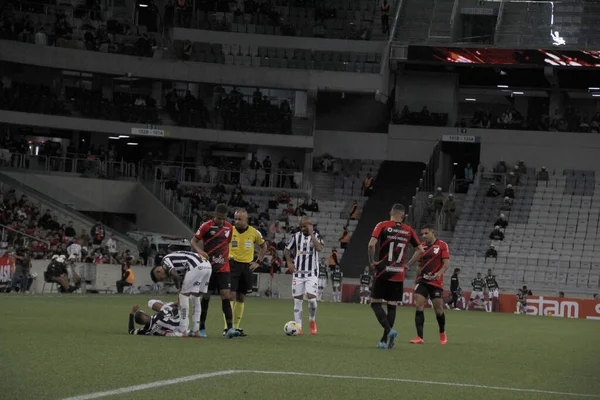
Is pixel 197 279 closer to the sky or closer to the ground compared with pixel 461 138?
closer to the ground

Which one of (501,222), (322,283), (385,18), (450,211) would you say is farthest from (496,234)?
(385,18)

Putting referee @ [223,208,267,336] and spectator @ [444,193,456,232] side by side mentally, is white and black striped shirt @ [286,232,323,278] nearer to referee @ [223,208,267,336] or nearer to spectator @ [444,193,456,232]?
referee @ [223,208,267,336]

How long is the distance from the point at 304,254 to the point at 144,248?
25.3m

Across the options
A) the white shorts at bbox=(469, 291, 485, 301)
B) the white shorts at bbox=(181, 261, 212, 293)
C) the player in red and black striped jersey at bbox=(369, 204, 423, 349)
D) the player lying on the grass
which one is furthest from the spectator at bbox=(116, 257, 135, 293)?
the player in red and black striped jersey at bbox=(369, 204, 423, 349)

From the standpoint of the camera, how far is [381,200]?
5606 centimetres

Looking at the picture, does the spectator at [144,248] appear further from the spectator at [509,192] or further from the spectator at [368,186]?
the spectator at [509,192]

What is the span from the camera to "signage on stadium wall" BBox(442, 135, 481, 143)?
194 feet

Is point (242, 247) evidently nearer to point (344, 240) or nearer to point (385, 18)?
point (344, 240)

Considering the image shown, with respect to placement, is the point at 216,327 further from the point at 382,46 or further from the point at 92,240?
the point at 382,46

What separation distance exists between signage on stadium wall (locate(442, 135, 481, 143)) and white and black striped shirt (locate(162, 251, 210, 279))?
4307cm

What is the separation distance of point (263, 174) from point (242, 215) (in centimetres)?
3742

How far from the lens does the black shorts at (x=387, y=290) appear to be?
17.4m

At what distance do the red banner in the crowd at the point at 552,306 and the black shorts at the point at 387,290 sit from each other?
25.3 meters

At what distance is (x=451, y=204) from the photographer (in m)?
52.6
